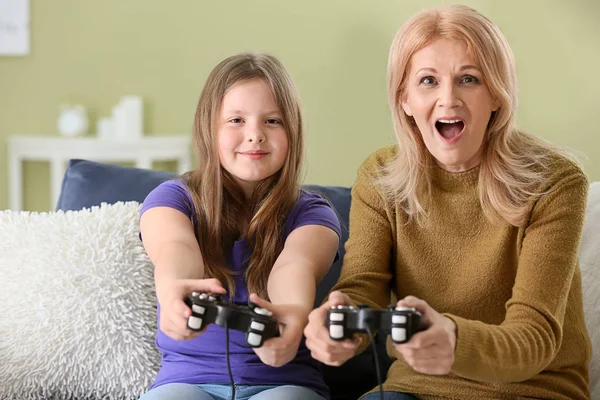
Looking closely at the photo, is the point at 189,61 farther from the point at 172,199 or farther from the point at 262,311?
the point at 262,311

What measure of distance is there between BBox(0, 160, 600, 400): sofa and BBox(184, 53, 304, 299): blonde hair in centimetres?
24

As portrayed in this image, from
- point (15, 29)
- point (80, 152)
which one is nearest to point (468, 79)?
point (80, 152)

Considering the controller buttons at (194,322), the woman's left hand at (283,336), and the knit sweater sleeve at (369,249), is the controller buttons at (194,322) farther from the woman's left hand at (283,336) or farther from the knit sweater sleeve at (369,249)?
the knit sweater sleeve at (369,249)

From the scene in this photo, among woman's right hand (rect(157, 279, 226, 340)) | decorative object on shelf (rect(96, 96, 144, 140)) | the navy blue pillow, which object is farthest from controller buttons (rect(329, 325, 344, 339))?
decorative object on shelf (rect(96, 96, 144, 140))

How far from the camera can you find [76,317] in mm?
1764

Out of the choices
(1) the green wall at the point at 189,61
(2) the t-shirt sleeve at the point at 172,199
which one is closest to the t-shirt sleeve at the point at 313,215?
(2) the t-shirt sleeve at the point at 172,199

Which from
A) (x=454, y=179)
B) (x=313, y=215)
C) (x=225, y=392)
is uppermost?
(x=454, y=179)

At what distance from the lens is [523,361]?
4.13ft

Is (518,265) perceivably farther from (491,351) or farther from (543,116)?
(543,116)

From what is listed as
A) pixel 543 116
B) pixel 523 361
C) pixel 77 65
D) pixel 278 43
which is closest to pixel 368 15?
pixel 278 43

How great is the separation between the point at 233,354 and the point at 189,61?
291 centimetres

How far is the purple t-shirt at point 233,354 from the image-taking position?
1567 mm

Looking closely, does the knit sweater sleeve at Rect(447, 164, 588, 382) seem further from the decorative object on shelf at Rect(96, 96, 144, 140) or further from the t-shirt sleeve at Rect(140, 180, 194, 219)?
the decorative object on shelf at Rect(96, 96, 144, 140)

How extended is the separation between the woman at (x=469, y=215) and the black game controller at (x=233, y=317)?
0.17 m
